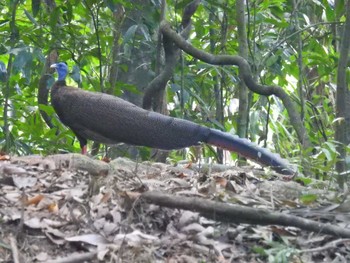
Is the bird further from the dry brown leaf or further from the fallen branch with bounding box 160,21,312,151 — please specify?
the dry brown leaf

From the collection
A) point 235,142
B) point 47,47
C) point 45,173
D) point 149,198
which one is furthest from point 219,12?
point 149,198

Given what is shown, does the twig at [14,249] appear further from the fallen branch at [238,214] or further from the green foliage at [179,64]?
the green foliage at [179,64]

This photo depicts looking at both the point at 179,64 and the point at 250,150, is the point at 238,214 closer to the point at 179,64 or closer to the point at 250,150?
the point at 250,150

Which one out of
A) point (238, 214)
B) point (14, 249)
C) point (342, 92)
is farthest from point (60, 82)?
point (14, 249)

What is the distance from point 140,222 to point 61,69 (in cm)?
458

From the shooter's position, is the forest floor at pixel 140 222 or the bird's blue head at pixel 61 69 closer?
the forest floor at pixel 140 222

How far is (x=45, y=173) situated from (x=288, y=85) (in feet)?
17.3

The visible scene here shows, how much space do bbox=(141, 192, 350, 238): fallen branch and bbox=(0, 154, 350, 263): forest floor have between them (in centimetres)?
1

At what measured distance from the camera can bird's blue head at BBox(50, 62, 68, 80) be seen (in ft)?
26.3

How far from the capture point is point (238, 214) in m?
3.62

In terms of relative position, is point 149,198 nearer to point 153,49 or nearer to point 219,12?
point 153,49

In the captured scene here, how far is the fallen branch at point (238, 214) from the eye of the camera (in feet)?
11.7

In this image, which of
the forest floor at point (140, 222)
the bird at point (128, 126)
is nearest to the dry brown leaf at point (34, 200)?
the forest floor at point (140, 222)

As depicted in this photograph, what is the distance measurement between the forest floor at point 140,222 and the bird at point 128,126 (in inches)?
66.7
